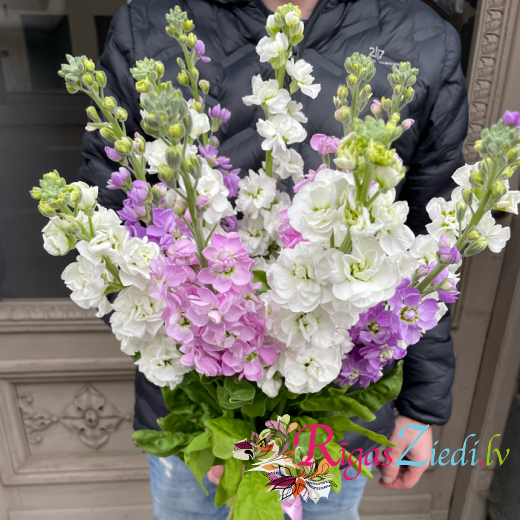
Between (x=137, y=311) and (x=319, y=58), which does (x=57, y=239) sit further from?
(x=319, y=58)

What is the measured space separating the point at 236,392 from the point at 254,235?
0.17 meters

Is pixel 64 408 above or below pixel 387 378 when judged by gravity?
below

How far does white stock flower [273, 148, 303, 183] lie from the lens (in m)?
0.47

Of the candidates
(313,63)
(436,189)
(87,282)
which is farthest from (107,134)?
(436,189)

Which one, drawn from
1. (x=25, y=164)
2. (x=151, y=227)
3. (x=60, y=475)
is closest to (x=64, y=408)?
(x=60, y=475)

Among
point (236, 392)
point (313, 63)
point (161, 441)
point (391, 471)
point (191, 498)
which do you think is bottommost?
point (191, 498)

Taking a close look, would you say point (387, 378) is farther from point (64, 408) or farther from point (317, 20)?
point (64, 408)

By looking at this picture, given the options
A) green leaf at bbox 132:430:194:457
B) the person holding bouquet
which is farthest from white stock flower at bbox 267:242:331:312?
the person holding bouquet

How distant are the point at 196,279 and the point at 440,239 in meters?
0.22

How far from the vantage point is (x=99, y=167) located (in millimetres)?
827

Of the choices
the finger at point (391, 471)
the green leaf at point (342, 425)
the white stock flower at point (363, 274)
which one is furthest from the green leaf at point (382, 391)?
the finger at point (391, 471)

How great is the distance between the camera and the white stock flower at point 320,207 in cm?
31

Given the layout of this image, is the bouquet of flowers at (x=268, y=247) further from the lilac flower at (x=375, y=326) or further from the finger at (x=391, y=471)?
the finger at (x=391, y=471)

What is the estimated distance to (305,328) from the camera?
1.24 ft
